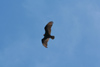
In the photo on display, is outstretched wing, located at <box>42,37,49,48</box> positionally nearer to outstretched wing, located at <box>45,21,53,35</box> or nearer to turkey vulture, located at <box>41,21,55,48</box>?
turkey vulture, located at <box>41,21,55,48</box>

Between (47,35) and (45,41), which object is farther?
(45,41)

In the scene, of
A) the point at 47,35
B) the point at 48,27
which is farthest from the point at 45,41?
the point at 48,27

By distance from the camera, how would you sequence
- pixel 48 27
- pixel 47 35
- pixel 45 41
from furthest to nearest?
pixel 45 41 < pixel 47 35 < pixel 48 27

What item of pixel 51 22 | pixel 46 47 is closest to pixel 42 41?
pixel 46 47

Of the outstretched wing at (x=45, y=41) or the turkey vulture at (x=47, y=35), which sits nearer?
the turkey vulture at (x=47, y=35)

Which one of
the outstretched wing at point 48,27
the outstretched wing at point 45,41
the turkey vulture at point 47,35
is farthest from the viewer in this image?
the outstretched wing at point 45,41

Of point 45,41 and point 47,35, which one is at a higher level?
point 47,35

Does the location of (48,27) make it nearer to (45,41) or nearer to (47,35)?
(47,35)

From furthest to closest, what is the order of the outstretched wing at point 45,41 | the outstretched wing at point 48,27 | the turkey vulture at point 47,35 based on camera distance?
the outstretched wing at point 45,41 < the turkey vulture at point 47,35 < the outstretched wing at point 48,27

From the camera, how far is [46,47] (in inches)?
1666

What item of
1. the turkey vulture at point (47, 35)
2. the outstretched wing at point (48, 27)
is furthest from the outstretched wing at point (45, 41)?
the outstretched wing at point (48, 27)

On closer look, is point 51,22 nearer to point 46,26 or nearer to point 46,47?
point 46,26

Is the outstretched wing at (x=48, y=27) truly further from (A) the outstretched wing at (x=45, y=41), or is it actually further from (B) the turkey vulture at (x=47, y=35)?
(A) the outstretched wing at (x=45, y=41)

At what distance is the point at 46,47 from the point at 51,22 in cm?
403
